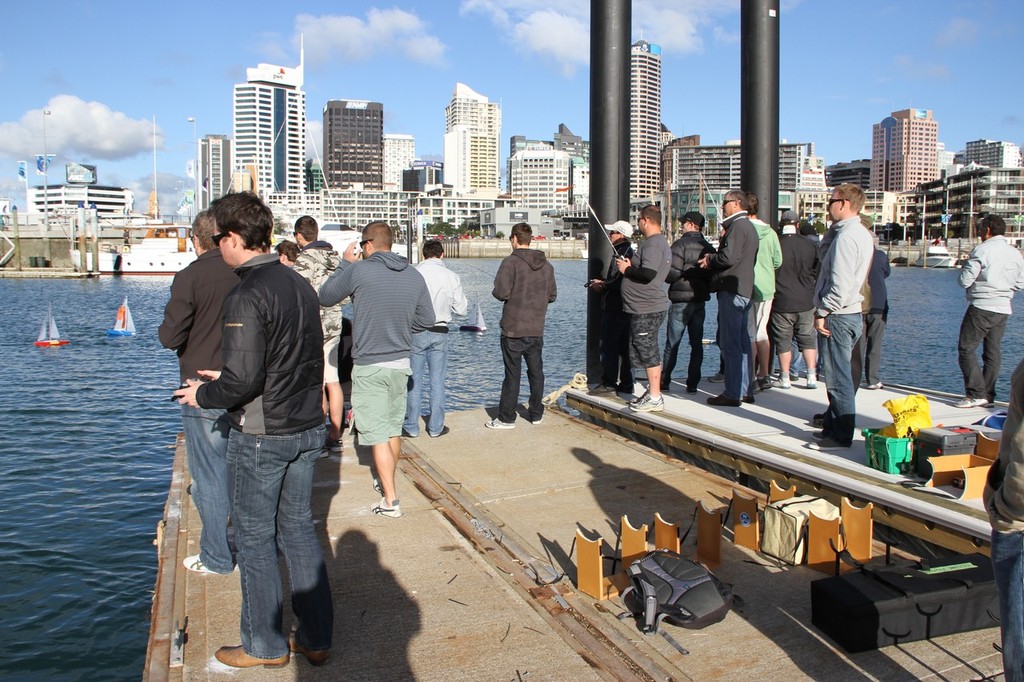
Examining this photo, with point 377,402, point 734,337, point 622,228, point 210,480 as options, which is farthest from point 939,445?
point 210,480

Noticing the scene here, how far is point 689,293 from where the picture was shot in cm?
846

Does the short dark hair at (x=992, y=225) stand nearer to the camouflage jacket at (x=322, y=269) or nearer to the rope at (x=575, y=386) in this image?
the rope at (x=575, y=386)

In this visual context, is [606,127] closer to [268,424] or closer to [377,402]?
[377,402]

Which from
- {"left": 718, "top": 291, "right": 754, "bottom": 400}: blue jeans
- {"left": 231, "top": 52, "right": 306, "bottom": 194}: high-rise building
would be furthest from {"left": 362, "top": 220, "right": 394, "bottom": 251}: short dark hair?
{"left": 231, "top": 52, "right": 306, "bottom": 194}: high-rise building

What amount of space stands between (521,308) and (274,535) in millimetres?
4594

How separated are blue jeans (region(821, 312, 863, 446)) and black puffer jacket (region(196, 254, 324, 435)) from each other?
12.7 ft

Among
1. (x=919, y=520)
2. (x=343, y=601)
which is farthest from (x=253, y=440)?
(x=919, y=520)

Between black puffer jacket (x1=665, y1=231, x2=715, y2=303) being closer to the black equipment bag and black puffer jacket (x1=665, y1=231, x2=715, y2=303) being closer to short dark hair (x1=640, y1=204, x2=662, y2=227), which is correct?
short dark hair (x1=640, y1=204, x2=662, y2=227)

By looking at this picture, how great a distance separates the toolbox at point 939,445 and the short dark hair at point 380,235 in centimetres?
371

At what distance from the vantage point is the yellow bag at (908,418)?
17.9ft

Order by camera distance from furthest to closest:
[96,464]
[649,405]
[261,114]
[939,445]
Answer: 1. [261,114]
2. [96,464]
3. [649,405]
4. [939,445]

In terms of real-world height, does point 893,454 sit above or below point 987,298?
below

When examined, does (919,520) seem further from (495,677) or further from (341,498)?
(341,498)

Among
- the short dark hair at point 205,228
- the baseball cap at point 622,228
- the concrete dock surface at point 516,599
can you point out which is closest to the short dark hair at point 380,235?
the short dark hair at point 205,228
